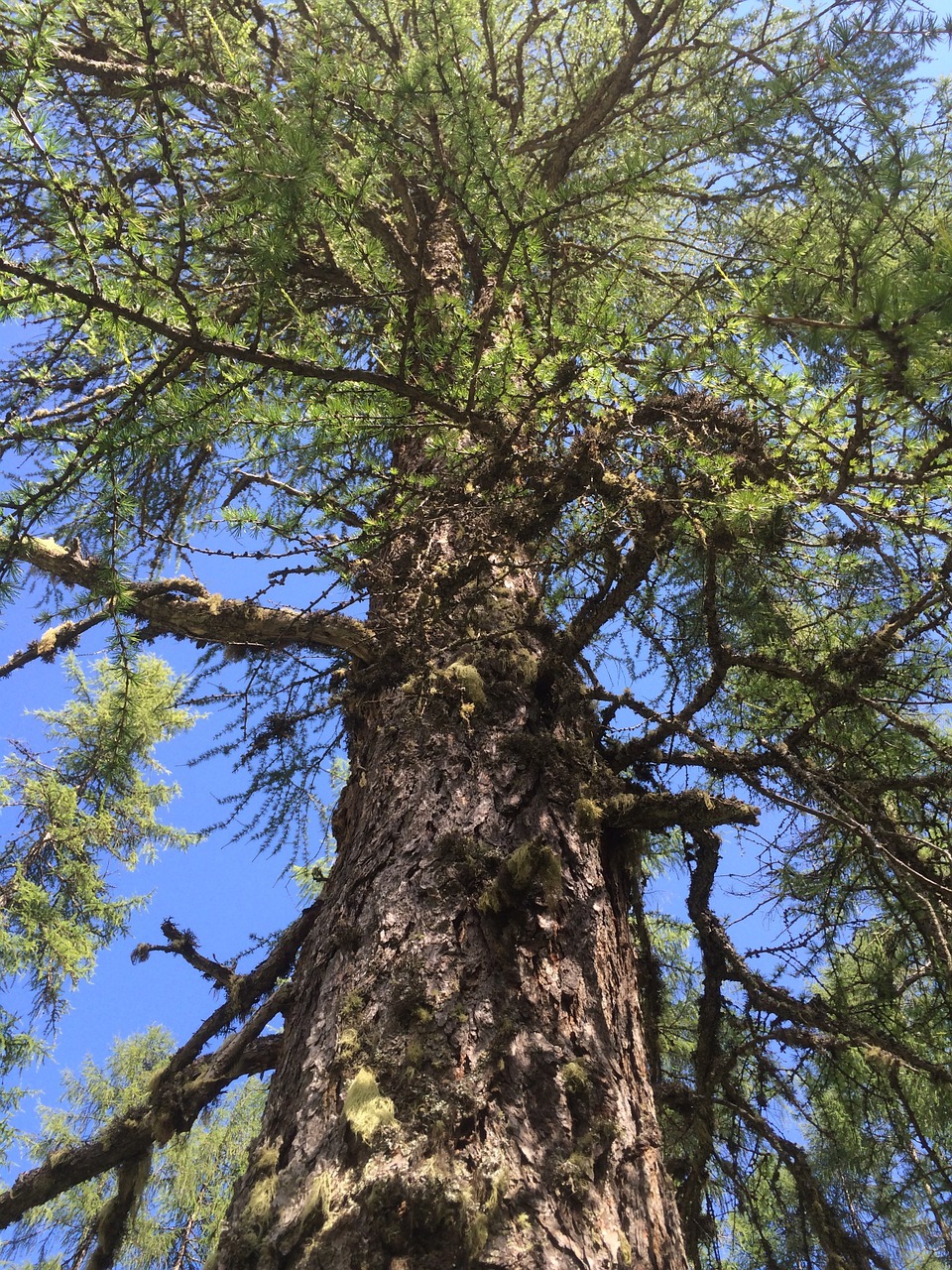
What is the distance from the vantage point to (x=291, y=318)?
2855 mm

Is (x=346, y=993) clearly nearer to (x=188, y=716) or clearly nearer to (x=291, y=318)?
(x=291, y=318)

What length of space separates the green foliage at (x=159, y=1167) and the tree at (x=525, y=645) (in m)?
5.01

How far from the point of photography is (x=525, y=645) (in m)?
2.84

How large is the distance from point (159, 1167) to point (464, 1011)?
7.82 metres

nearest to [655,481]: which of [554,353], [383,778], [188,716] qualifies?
[554,353]

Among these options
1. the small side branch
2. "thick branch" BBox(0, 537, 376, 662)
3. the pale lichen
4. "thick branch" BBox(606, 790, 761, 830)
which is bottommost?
the pale lichen

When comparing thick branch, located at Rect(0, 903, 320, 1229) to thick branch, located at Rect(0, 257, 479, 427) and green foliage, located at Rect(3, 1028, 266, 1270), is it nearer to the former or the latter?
thick branch, located at Rect(0, 257, 479, 427)

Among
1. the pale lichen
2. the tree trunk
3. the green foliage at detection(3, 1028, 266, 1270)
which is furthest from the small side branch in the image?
the green foliage at detection(3, 1028, 266, 1270)

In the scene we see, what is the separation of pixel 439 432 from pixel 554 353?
0.46 meters

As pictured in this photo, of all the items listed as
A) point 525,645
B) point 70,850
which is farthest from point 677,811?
point 70,850

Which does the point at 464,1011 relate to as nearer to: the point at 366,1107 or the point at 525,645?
the point at 366,1107

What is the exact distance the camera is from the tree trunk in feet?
4.72

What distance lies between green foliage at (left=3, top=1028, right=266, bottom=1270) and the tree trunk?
539 centimetres

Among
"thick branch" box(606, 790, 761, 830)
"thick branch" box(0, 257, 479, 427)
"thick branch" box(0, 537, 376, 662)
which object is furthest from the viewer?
"thick branch" box(0, 537, 376, 662)
